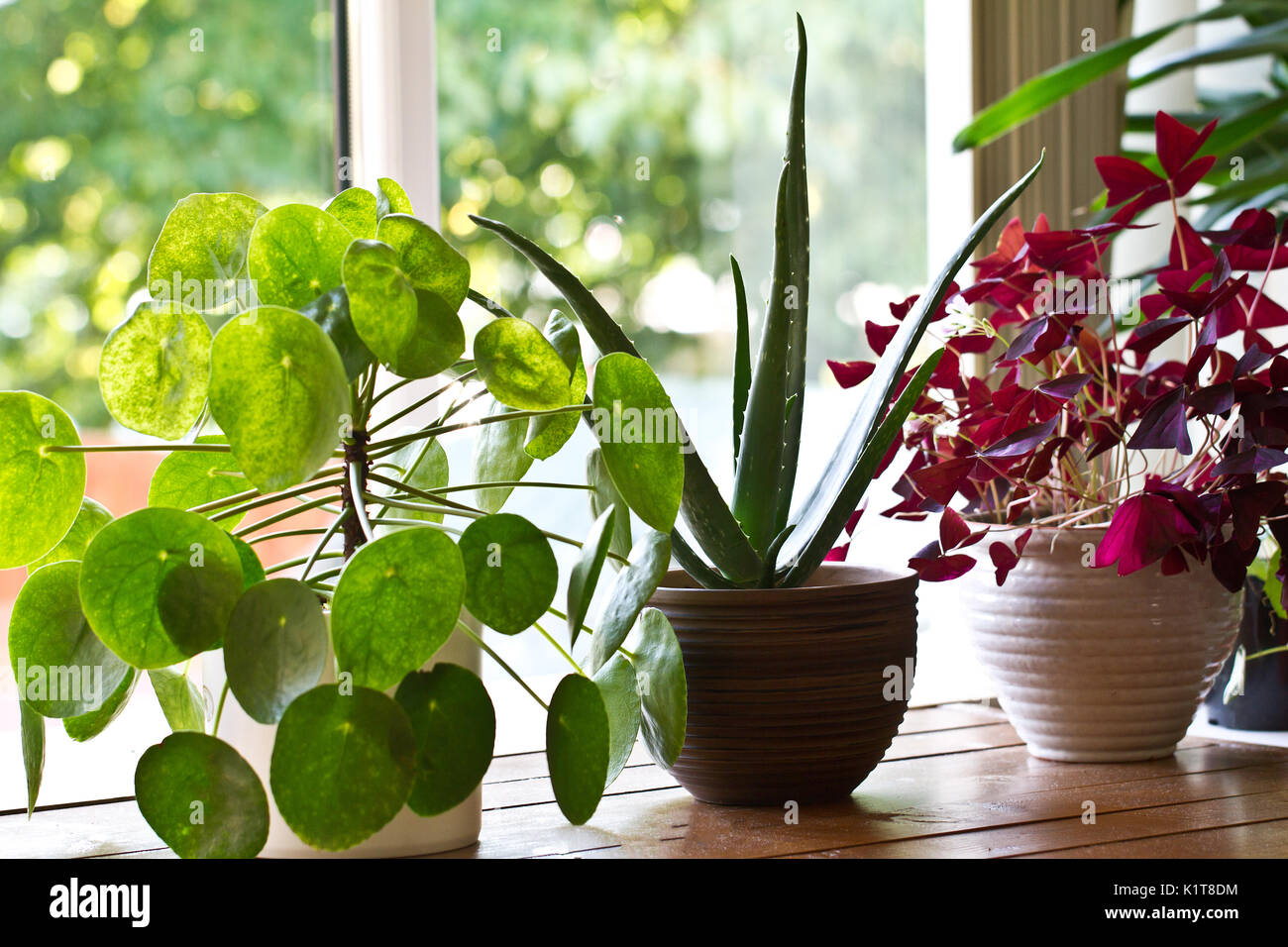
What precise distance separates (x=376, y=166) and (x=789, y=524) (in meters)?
0.70

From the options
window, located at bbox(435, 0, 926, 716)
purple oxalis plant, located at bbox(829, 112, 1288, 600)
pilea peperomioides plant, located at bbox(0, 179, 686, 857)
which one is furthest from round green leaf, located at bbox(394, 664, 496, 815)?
window, located at bbox(435, 0, 926, 716)

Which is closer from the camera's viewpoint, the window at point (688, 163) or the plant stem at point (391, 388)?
the plant stem at point (391, 388)

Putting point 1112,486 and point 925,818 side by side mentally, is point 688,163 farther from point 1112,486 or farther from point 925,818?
point 925,818

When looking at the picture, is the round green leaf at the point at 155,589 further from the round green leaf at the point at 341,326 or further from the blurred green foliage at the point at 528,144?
the blurred green foliage at the point at 528,144

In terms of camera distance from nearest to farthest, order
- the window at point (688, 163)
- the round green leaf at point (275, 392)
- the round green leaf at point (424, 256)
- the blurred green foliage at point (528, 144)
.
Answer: the round green leaf at point (275, 392) < the round green leaf at point (424, 256) < the blurred green foliage at point (528, 144) < the window at point (688, 163)

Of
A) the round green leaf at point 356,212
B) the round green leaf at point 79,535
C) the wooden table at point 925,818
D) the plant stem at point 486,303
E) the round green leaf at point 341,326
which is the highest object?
the round green leaf at point 356,212

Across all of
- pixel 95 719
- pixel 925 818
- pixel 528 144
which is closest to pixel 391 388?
pixel 95 719

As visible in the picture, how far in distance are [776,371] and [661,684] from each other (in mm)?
216

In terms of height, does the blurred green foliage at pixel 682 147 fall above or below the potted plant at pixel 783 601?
above

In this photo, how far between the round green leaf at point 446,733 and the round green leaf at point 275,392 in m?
0.12

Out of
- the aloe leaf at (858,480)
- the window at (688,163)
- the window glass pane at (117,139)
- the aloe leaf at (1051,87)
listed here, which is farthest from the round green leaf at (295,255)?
the window at (688,163)

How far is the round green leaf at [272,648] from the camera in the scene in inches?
19.5

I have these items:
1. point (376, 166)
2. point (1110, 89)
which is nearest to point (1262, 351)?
point (376, 166)

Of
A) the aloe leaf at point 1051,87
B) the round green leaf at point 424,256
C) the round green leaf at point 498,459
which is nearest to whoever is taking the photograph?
the round green leaf at point 424,256
